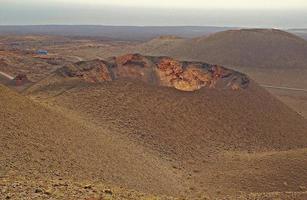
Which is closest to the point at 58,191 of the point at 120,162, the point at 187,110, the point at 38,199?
the point at 38,199

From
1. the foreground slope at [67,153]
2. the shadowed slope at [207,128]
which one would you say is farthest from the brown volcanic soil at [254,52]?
the foreground slope at [67,153]

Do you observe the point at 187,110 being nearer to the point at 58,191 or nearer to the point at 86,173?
the point at 86,173

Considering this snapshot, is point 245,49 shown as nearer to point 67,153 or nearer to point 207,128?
point 207,128

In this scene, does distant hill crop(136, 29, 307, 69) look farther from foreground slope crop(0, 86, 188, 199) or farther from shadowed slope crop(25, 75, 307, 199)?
foreground slope crop(0, 86, 188, 199)

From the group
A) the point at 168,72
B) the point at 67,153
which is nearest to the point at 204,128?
the point at 67,153

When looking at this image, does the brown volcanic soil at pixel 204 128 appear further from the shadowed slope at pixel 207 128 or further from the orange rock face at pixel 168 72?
the orange rock face at pixel 168 72
